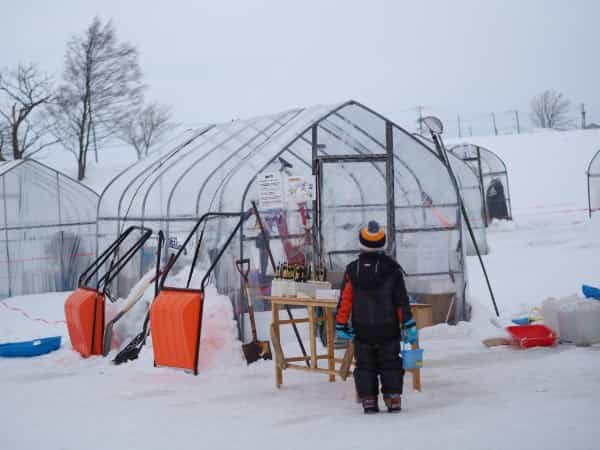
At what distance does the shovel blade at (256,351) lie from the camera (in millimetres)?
9211

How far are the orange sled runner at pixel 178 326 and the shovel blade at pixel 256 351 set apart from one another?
0.74 m

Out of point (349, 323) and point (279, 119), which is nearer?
point (349, 323)

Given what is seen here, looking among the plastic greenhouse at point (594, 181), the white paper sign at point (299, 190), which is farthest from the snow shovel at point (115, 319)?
the plastic greenhouse at point (594, 181)

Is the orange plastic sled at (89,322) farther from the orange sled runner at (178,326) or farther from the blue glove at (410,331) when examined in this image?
the blue glove at (410,331)

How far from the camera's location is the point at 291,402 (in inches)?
286

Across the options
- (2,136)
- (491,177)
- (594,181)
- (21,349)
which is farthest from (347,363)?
(2,136)

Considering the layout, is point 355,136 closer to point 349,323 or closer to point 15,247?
point 349,323

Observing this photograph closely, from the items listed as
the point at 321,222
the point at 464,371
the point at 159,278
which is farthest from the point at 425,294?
the point at 159,278

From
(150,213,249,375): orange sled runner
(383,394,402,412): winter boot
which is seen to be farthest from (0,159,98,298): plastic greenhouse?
(383,394,402,412): winter boot

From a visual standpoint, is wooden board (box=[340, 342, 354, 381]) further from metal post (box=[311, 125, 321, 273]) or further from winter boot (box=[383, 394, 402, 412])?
metal post (box=[311, 125, 321, 273])

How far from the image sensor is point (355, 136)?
10820 mm

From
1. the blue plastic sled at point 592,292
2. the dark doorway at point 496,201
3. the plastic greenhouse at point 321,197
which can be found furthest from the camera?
the dark doorway at point 496,201

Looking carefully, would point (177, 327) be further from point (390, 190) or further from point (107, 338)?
point (390, 190)

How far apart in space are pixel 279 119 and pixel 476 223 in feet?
36.2
